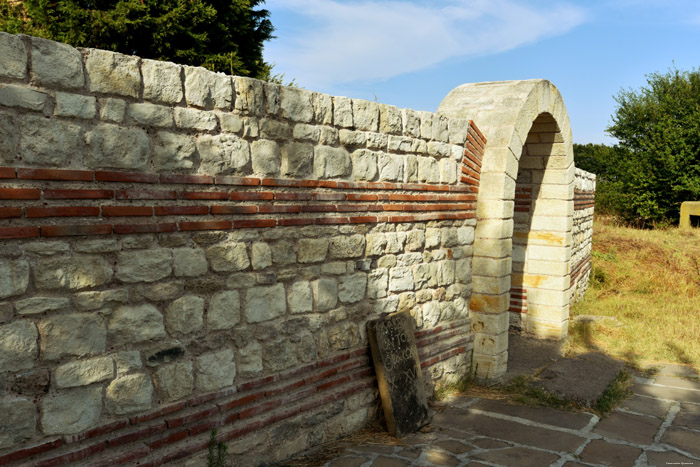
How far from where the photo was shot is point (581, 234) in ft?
30.8

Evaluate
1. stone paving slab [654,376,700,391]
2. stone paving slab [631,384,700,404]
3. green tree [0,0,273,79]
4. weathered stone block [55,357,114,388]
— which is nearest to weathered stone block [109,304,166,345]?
weathered stone block [55,357,114,388]

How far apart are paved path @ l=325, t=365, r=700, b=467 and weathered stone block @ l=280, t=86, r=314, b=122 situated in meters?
2.36

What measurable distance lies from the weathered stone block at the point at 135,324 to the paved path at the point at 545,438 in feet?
5.17

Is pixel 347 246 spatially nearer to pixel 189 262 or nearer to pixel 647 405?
pixel 189 262

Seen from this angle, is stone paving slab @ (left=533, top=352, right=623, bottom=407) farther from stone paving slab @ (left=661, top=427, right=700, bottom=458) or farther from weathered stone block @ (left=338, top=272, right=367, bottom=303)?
weathered stone block @ (left=338, top=272, right=367, bottom=303)

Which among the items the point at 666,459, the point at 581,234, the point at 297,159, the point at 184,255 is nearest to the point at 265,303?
the point at 184,255

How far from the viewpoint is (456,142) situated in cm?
525

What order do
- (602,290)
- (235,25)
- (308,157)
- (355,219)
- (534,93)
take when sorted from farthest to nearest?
(235,25)
(602,290)
(534,93)
(355,219)
(308,157)

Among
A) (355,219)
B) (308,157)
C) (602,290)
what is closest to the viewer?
(308,157)

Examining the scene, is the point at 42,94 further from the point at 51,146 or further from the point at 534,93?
the point at 534,93

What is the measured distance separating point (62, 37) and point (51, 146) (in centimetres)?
1035

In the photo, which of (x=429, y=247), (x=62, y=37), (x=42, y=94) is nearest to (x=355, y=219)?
(x=429, y=247)

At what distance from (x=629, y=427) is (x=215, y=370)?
3.60 meters

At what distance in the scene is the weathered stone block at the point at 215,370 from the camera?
3.23 m
